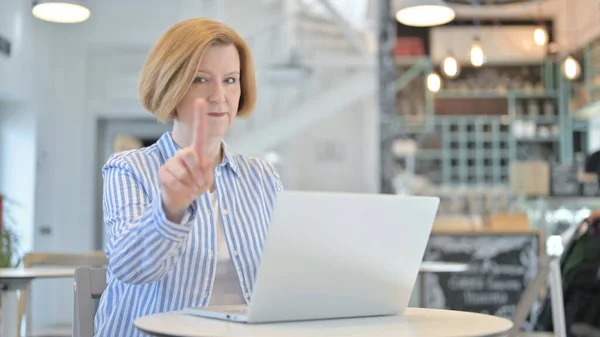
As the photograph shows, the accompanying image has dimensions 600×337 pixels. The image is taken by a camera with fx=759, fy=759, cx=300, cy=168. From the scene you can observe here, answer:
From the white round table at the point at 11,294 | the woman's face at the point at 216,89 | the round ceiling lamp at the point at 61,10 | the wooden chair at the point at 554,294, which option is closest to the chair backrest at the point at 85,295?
the woman's face at the point at 216,89

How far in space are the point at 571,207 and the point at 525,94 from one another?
398 cm

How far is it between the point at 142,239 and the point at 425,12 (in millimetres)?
3725

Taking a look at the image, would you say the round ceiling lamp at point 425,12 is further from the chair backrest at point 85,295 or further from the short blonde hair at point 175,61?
the chair backrest at point 85,295

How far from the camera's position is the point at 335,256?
3.98 feet

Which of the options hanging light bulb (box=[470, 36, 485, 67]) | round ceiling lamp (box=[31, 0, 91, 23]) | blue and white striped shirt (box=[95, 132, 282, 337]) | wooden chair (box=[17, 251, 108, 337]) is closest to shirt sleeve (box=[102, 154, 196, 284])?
blue and white striped shirt (box=[95, 132, 282, 337])

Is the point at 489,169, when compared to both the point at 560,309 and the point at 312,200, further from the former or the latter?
the point at 312,200

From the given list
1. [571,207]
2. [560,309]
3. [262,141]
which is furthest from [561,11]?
[560,309]

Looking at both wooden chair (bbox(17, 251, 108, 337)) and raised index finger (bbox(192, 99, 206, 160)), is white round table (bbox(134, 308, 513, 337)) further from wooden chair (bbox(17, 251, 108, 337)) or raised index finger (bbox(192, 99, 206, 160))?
wooden chair (bbox(17, 251, 108, 337))

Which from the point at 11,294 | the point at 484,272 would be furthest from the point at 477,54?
the point at 11,294

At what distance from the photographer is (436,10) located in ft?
15.4

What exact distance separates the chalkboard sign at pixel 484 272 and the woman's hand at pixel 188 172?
480cm

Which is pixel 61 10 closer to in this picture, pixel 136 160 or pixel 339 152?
pixel 136 160

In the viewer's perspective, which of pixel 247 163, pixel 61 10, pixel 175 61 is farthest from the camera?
pixel 61 10

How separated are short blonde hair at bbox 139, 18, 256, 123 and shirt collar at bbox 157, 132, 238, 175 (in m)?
0.06
